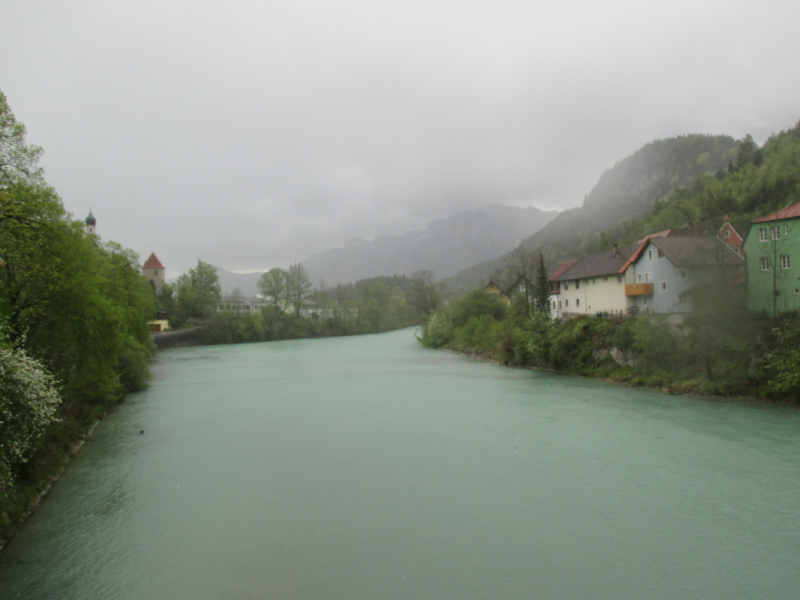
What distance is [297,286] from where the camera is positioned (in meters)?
78.3

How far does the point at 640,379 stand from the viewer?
84.0ft

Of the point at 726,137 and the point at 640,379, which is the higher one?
the point at 726,137

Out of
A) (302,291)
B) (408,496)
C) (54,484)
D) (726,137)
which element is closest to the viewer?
(408,496)

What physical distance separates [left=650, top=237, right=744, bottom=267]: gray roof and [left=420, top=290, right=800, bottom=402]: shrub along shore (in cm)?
352

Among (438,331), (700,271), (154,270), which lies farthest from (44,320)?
(154,270)

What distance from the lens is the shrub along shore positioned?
21375mm

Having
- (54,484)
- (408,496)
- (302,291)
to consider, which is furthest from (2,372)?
(302,291)

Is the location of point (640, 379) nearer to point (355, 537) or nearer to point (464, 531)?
point (464, 531)

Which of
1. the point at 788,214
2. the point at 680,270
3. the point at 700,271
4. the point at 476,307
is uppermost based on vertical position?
the point at 788,214

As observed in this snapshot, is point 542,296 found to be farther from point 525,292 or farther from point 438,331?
point 438,331

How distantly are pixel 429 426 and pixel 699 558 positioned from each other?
415 inches

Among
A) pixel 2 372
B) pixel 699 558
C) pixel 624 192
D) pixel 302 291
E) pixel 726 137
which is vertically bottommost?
pixel 699 558

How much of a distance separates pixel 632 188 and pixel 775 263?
119823 millimetres

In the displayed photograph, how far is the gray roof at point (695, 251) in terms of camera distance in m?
28.2
